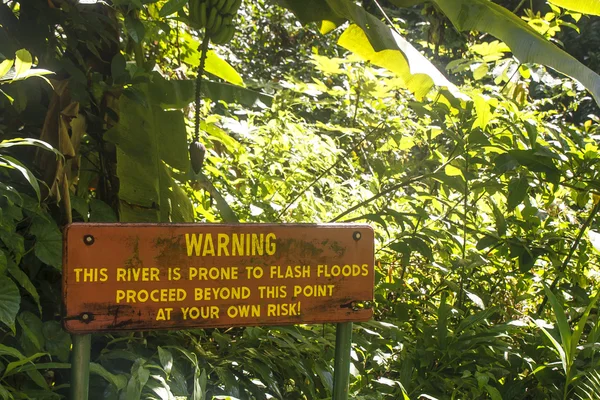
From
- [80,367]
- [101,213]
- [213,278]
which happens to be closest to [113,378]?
[80,367]

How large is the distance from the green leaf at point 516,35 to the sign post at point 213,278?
0.68m

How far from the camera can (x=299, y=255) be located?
1586mm

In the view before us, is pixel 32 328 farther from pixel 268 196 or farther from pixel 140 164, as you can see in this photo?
pixel 268 196

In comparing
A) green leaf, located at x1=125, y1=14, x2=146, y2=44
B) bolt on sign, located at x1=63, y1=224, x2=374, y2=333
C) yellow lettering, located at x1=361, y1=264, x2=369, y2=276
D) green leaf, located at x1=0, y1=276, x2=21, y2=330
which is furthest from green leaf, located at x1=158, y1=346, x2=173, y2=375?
green leaf, located at x1=125, y1=14, x2=146, y2=44

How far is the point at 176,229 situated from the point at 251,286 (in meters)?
0.22

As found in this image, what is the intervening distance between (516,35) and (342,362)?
39.6 inches

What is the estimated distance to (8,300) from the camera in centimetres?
140

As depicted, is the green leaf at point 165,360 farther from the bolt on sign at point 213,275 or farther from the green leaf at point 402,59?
the green leaf at point 402,59

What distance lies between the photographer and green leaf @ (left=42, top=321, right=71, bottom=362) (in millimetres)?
1626

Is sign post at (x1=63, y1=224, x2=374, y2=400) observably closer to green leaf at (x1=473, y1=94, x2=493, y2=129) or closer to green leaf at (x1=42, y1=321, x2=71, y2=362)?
green leaf at (x1=42, y1=321, x2=71, y2=362)

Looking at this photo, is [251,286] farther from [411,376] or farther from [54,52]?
[54,52]

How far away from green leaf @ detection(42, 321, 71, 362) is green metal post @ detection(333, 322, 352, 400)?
66 cm

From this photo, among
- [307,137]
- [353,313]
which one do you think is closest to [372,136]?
[307,137]

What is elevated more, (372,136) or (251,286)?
(372,136)
